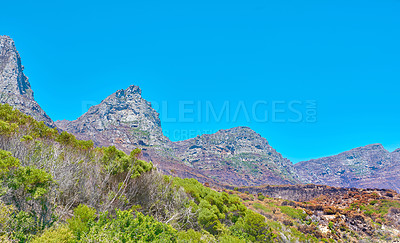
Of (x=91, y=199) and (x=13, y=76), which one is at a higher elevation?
(x=13, y=76)

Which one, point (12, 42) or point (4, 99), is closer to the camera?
point (4, 99)

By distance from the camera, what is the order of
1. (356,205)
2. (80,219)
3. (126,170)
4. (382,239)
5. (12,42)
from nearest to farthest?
(80,219) < (126,170) < (382,239) < (356,205) < (12,42)

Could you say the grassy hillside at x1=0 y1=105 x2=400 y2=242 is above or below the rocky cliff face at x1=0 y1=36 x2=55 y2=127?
below

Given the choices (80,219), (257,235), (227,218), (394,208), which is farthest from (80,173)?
(394,208)

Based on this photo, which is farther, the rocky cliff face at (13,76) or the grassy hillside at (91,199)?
the rocky cliff face at (13,76)

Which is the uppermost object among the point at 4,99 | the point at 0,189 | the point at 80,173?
the point at 4,99

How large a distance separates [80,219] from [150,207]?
14.8ft

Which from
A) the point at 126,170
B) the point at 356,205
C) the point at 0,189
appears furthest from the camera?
the point at 356,205

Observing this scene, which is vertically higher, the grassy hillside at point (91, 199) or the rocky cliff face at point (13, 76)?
the rocky cliff face at point (13, 76)

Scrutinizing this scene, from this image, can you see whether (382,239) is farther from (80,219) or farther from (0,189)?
(0,189)

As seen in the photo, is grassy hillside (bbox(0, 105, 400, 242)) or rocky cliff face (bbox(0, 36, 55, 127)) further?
rocky cliff face (bbox(0, 36, 55, 127))

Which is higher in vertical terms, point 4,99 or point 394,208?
point 4,99

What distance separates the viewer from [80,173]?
8.41m

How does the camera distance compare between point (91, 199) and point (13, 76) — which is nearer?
point (91, 199)
